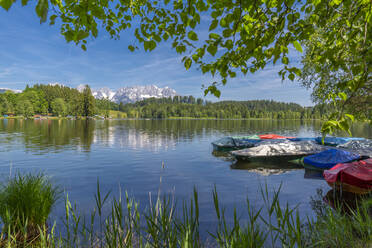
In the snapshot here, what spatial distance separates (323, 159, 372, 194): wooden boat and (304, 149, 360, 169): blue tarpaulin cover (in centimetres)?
511

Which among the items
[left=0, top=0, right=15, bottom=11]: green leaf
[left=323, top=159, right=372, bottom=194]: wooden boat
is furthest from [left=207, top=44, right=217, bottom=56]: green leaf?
[left=323, top=159, right=372, bottom=194]: wooden boat

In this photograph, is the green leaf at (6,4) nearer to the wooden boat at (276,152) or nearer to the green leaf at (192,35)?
the green leaf at (192,35)

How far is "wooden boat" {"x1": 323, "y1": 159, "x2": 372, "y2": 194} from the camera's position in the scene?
37.1ft

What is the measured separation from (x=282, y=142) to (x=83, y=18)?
25262mm

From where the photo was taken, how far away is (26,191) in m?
6.97

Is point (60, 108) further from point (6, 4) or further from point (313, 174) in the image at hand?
point (6, 4)

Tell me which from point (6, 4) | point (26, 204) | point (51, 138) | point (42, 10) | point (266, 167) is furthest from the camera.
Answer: point (51, 138)

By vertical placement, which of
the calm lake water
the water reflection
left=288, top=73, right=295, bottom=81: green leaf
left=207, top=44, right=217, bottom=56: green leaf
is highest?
left=207, top=44, right=217, bottom=56: green leaf

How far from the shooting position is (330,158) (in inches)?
716

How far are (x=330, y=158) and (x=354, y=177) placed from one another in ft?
24.7

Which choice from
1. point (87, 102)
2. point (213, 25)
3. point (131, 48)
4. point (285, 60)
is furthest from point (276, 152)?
point (87, 102)

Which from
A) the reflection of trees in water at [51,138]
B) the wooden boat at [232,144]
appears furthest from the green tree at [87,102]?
the wooden boat at [232,144]

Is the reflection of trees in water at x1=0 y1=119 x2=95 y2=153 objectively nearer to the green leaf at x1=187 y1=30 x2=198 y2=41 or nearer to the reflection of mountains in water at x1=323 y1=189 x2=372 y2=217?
the reflection of mountains in water at x1=323 y1=189 x2=372 y2=217

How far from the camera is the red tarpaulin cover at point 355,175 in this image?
11.3 m
